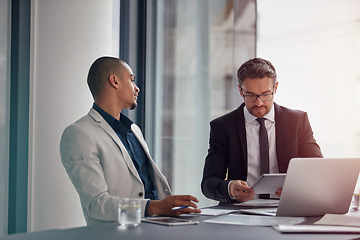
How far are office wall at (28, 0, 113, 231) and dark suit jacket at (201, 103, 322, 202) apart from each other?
123cm

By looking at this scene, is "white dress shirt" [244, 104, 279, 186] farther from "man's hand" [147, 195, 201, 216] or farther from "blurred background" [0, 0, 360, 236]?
"blurred background" [0, 0, 360, 236]

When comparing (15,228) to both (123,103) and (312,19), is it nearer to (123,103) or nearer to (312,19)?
(123,103)

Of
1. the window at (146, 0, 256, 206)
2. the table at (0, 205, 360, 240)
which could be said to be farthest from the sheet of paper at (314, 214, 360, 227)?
the window at (146, 0, 256, 206)

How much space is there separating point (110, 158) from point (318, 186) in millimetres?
1012

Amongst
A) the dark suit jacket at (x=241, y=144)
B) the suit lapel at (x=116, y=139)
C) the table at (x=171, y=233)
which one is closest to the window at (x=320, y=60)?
the dark suit jacket at (x=241, y=144)

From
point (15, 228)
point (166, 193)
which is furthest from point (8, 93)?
point (166, 193)

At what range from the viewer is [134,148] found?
8.41ft

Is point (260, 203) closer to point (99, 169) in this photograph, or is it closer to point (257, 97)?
point (257, 97)

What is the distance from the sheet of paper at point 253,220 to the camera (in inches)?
63.0

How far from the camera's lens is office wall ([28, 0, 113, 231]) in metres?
3.17

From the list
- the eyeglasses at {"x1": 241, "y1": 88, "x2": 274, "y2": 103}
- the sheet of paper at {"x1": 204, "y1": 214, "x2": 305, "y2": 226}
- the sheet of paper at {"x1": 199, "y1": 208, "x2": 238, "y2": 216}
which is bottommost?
the sheet of paper at {"x1": 199, "y1": 208, "x2": 238, "y2": 216}

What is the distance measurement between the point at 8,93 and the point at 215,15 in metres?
1.70

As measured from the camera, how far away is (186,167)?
12.7ft

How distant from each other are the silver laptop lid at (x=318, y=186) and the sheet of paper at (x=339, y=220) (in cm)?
7
